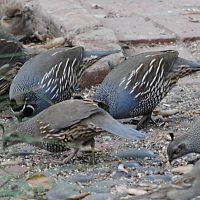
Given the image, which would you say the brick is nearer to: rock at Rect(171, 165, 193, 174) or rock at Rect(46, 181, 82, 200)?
rock at Rect(171, 165, 193, 174)

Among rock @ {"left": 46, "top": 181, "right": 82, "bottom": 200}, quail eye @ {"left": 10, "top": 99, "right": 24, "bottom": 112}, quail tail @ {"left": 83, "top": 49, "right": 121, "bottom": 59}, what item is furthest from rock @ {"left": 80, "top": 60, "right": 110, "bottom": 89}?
rock @ {"left": 46, "top": 181, "right": 82, "bottom": 200}

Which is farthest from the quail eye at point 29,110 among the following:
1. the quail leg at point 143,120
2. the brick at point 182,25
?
the brick at point 182,25

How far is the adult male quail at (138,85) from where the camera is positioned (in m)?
6.91

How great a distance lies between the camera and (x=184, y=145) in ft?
19.7

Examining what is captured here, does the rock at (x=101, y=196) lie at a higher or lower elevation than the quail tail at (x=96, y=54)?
higher

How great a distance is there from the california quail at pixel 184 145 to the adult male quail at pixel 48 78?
131 centimetres

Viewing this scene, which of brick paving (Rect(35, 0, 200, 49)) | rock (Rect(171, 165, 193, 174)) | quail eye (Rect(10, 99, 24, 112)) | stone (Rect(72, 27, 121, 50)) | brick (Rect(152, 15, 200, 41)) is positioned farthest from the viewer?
brick (Rect(152, 15, 200, 41))

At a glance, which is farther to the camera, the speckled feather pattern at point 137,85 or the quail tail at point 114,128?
the speckled feather pattern at point 137,85

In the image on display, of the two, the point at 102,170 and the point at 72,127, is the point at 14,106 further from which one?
the point at 102,170

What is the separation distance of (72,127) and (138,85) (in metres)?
1.15

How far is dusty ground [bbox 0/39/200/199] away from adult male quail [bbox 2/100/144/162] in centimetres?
15

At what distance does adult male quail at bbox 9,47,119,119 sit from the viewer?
7082 millimetres

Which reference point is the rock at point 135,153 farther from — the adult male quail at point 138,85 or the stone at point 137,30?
the stone at point 137,30

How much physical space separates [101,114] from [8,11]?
4.31m
